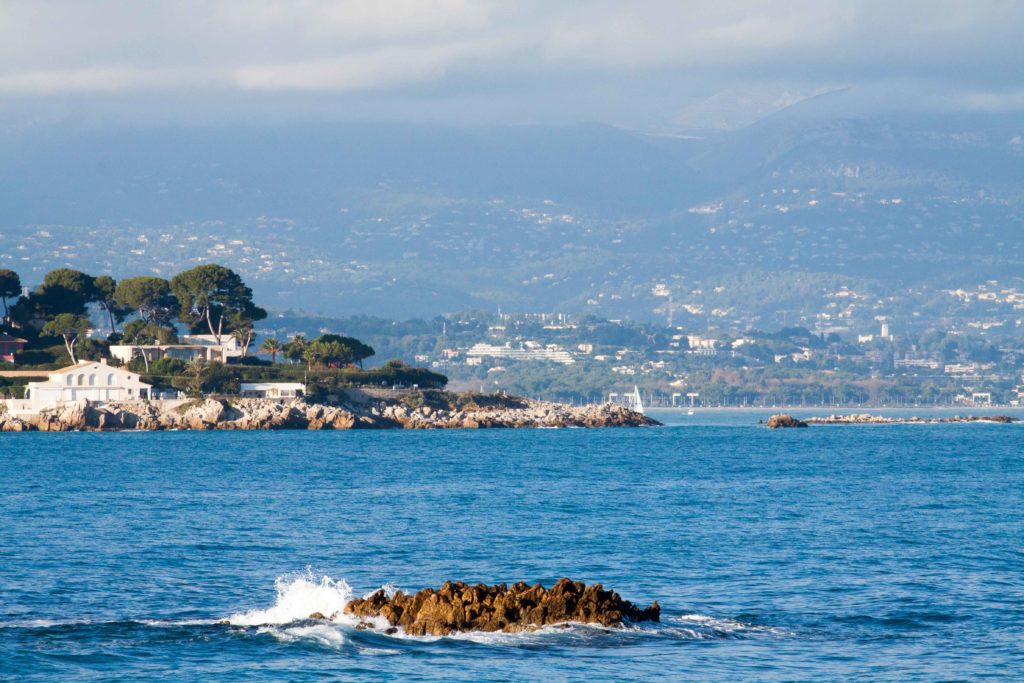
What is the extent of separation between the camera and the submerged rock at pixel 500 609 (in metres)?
30.3

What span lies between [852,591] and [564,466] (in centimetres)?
4304

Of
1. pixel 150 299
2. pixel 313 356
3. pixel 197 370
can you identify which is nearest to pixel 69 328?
pixel 150 299

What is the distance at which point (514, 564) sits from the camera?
129ft

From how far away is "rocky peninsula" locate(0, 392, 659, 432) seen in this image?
117 metres

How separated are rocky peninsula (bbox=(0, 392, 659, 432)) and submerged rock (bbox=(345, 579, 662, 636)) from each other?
292 ft

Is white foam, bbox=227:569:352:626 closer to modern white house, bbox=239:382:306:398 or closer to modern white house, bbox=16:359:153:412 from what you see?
modern white house, bbox=16:359:153:412

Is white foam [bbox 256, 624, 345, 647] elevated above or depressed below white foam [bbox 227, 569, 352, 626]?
below

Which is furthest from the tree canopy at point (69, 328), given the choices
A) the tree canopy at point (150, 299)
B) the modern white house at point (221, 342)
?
the modern white house at point (221, 342)

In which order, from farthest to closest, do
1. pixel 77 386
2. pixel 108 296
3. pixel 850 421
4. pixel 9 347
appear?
1. pixel 850 421
2. pixel 108 296
3. pixel 9 347
4. pixel 77 386

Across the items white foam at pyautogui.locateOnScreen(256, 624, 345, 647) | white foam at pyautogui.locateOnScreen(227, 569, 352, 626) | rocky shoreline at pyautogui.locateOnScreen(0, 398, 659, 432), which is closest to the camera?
white foam at pyautogui.locateOnScreen(256, 624, 345, 647)

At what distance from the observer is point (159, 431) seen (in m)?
116

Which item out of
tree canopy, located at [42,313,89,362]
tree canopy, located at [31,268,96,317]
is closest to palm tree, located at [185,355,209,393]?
tree canopy, located at [42,313,89,362]

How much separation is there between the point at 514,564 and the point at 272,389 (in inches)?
3528

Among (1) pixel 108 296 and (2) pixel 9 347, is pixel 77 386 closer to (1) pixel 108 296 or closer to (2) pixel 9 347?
(2) pixel 9 347
